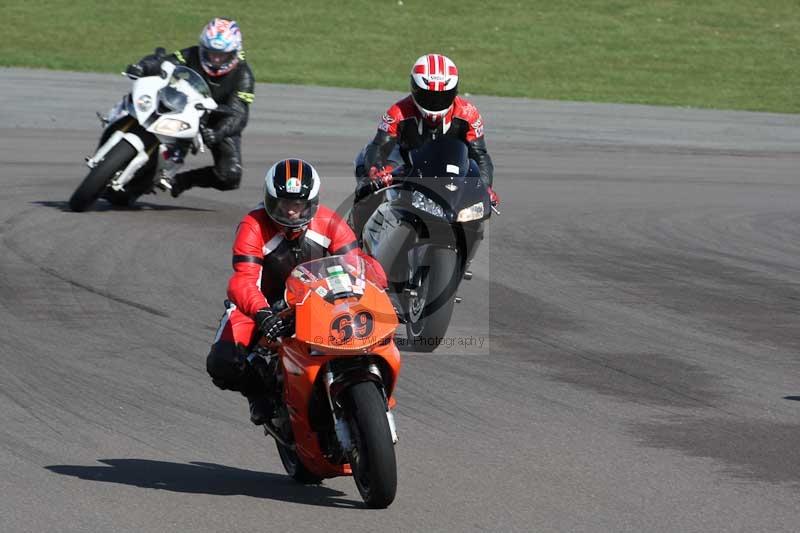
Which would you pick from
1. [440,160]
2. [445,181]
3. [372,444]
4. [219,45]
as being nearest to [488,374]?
[445,181]

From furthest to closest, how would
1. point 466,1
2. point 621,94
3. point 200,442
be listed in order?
point 466,1 < point 621,94 < point 200,442

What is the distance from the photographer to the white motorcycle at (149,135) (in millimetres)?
14117

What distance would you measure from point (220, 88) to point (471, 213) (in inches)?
242

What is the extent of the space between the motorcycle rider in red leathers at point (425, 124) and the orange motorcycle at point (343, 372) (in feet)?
13.0

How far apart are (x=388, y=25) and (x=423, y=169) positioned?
26.0m

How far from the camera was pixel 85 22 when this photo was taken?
33.5 m

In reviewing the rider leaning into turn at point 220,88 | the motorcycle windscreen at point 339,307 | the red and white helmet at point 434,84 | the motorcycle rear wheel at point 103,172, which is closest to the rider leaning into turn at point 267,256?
the motorcycle windscreen at point 339,307

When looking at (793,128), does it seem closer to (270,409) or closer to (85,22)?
(85,22)

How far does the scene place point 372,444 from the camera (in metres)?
5.88

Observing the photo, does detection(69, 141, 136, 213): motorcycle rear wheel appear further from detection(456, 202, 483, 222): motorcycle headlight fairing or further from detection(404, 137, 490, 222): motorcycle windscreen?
detection(456, 202, 483, 222): motorcycle headlight fairing

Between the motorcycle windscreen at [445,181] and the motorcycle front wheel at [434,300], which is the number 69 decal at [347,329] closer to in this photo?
the motorcycle front wheel at [434,300]

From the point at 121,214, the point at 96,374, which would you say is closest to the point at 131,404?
the point at 96,374

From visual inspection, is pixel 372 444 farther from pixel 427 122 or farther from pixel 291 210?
pixel 427 122

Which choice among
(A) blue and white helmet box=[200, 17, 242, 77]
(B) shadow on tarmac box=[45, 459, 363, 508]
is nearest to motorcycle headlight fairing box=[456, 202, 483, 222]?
(B) shadow on tarmac box=[45, 459, 363, 508]
